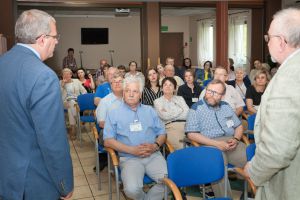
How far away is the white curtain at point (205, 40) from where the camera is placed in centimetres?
1270

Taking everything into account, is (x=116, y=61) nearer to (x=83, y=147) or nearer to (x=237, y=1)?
(x=237, y=1)

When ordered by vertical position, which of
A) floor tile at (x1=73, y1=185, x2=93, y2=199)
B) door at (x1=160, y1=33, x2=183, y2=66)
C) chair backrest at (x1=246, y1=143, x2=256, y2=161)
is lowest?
floor tile at (x1=73, y1=185, x2=93, y2=199)

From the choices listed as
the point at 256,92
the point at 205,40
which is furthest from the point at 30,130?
the point at 205,40

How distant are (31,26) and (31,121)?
45 centimetres

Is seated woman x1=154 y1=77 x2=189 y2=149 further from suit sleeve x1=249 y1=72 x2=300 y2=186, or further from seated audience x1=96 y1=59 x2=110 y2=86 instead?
seated audience x1=96 y1=59 x2=110 y2=86

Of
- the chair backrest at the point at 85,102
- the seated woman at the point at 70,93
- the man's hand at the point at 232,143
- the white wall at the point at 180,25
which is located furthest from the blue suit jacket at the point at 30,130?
the white wall at the point at 180,25

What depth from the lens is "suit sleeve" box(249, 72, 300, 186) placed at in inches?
46.6

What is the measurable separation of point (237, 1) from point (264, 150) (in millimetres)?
8203

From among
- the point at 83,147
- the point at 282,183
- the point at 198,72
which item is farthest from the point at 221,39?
the point at 282,183

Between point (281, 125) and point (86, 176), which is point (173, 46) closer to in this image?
point (86, 176)

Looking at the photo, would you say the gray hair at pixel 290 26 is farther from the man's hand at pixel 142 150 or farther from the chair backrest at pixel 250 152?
the man's hand at pixel 142 150

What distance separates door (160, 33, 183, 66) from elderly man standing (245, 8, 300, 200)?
12.4 m

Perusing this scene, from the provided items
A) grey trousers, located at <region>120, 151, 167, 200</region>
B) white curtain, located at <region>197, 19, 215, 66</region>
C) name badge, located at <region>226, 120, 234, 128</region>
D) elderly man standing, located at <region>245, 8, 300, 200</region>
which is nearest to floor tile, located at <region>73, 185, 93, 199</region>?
grey trousers, located at <region>120, 151, 167, 200</region>

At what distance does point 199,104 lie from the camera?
3262mm
